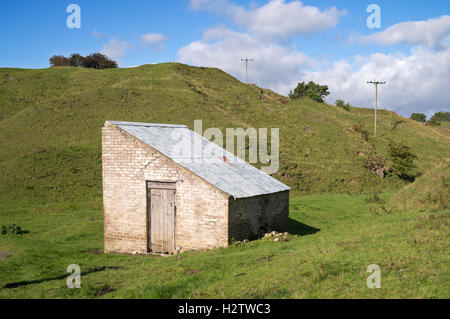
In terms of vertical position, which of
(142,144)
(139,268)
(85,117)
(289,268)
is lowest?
(139,268)

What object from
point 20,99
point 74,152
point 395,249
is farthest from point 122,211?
point 20,99

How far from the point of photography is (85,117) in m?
42.7

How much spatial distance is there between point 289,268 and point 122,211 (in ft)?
29.7

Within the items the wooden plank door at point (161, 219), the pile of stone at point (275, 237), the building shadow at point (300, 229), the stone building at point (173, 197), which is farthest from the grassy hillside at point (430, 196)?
the wooden plank door at point (161, 219)

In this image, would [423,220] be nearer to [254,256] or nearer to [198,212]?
[254,256]

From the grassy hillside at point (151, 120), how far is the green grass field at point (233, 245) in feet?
0.57

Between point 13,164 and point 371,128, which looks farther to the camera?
point 371,128

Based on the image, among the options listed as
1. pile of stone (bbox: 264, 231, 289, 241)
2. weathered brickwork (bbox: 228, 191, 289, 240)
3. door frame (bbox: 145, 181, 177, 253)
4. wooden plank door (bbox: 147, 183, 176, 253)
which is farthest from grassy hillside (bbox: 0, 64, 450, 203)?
pile of stone (bbox: 264, 231, 289, 241)

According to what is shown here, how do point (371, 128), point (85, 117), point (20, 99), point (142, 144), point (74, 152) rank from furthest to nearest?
point (371, 128), point (20, 99), point (85, 117), point (74, 152), point (142, 144)

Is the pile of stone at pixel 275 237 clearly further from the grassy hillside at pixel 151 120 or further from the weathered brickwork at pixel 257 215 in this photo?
the grassy hillside at pixel 151 120

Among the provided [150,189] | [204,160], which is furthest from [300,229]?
[150,189]

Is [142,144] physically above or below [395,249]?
above

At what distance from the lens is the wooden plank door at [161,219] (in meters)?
15.6

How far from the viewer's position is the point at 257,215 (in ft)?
53.7
